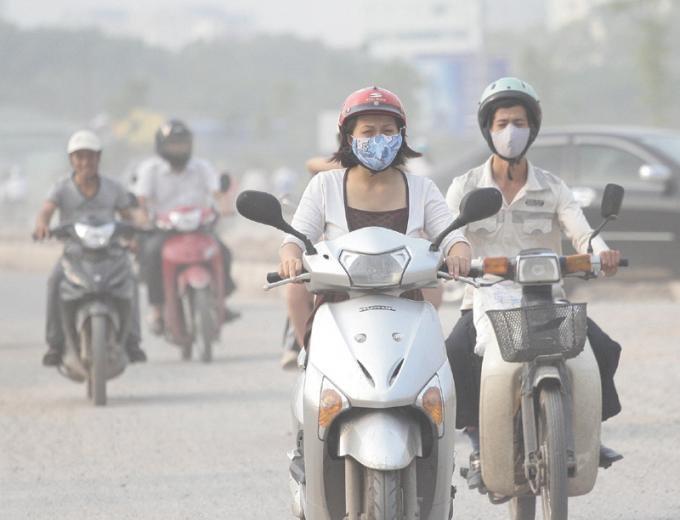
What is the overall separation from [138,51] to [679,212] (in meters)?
158

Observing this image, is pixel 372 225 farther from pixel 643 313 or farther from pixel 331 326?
pixel 643 313

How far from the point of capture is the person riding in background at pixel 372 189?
5.99m

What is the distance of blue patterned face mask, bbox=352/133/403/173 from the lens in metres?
5.98

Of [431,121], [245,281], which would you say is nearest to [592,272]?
[245,281]

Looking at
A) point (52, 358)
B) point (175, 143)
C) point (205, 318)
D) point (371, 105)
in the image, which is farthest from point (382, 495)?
point (175, 143)

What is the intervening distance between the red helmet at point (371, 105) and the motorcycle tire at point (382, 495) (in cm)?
129

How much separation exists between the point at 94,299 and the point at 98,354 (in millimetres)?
426

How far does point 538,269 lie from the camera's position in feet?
20.0

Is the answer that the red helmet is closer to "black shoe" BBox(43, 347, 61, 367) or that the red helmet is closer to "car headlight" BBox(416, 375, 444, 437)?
"car headlight" BBox(416, 375, 444, 437)

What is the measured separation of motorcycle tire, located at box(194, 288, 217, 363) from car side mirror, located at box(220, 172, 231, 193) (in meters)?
0.79

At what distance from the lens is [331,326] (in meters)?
5.59

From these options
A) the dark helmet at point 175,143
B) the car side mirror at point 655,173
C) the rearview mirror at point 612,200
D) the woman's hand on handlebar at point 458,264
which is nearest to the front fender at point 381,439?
the woman's hand on handlebar at point 458,264

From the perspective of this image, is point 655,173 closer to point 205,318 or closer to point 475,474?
point 205,318

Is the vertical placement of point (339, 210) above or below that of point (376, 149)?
below
